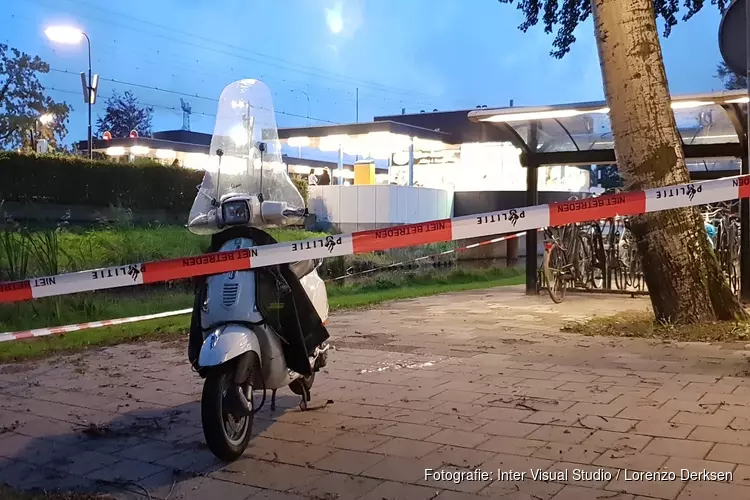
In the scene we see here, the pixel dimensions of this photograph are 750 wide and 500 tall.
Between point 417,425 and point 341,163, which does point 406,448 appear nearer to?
point 417,425

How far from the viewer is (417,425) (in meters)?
4.83

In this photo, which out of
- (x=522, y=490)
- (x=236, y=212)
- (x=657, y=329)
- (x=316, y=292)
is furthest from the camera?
(x=657, y=329)

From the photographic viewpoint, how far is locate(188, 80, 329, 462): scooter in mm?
4160

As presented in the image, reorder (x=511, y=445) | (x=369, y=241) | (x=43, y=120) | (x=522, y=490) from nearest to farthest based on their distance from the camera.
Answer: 1. (x=522, y=490)
2. (x=511, y=445)
3. (x=369, y=241)
4. (x=43, y=120)

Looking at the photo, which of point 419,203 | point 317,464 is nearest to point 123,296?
point 317,464

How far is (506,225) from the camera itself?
4805 millimetres

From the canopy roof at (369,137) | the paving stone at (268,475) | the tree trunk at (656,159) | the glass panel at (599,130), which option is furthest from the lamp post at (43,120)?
the paving stone at (268,475)

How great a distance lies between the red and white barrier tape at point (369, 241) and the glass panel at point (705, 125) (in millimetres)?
6281

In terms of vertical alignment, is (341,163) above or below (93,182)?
above

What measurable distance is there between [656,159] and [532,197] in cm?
486

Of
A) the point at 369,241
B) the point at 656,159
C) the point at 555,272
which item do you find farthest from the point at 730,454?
the point at 555,272

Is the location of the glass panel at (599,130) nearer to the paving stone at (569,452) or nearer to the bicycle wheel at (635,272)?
the bicycle wheel at (635,272)

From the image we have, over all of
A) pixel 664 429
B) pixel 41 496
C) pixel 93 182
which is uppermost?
pixel 93 182

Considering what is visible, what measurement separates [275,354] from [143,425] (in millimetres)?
1171
